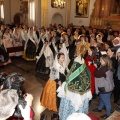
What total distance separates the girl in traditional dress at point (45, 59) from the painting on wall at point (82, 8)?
30.3 ft

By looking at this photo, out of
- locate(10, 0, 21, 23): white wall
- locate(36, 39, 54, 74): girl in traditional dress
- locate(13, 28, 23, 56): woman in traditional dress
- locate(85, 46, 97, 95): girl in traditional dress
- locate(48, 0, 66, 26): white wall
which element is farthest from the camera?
locate(10, 0, 21, 23): white wall

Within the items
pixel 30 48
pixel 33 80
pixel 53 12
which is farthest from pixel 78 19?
pixel 33 80

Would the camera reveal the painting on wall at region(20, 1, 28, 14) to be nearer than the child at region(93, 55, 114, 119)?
No

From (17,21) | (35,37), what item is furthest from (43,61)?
(17,21)

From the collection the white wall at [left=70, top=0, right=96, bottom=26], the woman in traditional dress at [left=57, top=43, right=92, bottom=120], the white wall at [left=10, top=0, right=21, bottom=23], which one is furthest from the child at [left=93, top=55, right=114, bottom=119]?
the white wall at [left=10, top=0, right=21, bottom=23]

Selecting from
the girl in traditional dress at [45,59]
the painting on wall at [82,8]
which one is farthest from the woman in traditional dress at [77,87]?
the painting on wall at [82,8]

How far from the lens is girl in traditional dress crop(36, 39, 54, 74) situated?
7.64 metres

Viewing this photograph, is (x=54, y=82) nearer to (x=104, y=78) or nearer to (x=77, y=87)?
(x=77, y=87)

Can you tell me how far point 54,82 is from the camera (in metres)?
4.71

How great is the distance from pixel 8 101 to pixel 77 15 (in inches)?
596

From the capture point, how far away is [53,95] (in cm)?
480

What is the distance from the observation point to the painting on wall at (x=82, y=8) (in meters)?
15.9

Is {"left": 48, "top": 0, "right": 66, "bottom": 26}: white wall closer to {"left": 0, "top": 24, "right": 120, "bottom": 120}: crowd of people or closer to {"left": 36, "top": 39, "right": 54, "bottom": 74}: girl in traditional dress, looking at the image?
{"left": 36, "top": 39, "right": 54, "bottom": 74}: girl in traditional dress

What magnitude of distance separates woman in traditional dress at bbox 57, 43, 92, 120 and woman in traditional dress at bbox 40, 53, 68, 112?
20.8 inches
